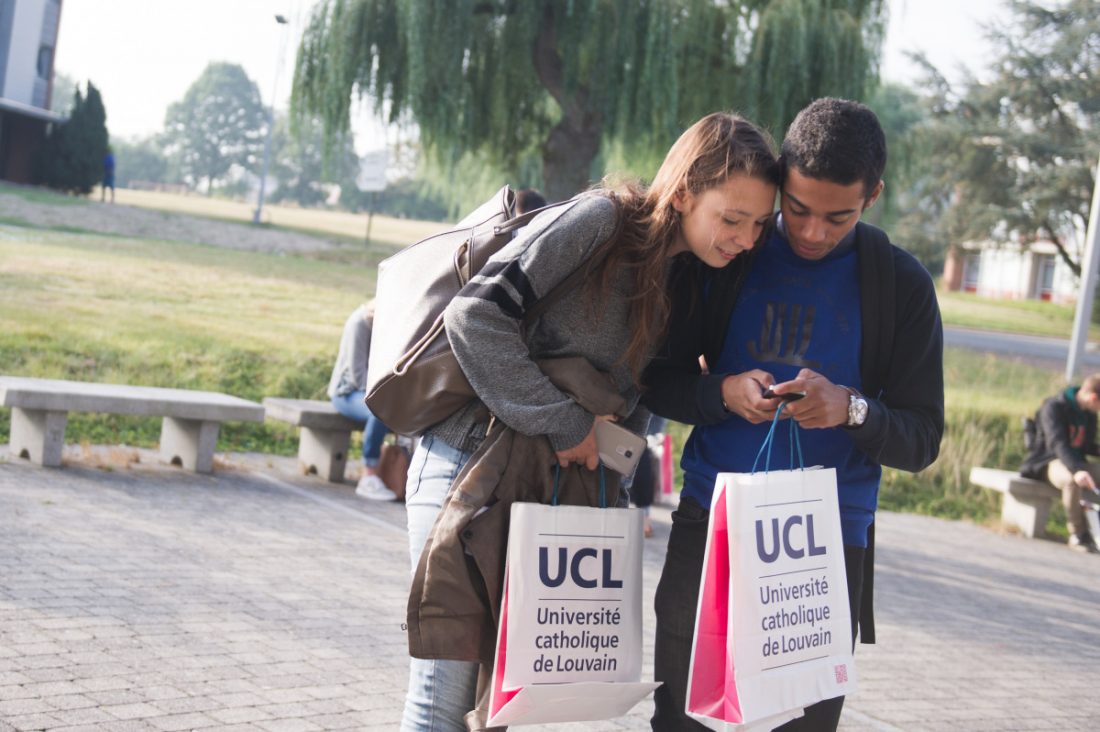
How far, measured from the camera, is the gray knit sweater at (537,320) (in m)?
2.58

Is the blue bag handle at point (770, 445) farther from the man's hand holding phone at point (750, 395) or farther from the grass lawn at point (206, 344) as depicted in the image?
the grass lawn at point (206, 344)

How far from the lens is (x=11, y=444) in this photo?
821 centimetres

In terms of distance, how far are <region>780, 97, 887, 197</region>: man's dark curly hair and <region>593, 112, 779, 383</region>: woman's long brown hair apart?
64 millimetres

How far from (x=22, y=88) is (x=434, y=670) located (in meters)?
36.4

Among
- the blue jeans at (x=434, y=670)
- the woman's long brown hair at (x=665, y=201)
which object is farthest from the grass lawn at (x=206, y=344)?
the woman's long brown hair at (x=665, y=201)

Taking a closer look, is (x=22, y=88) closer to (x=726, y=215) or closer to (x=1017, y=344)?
(x=1017, y=344)

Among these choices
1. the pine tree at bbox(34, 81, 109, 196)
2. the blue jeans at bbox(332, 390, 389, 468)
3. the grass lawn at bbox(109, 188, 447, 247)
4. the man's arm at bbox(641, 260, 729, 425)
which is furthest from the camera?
the grass lawn at bbox(109, 188, 447, 247)

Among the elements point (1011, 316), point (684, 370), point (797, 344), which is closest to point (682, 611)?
point (684, 370)

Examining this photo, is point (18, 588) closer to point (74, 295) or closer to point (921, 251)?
point (74, 295)

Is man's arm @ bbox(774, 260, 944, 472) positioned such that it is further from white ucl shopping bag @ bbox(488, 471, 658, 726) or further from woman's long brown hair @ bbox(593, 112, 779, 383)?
white ucl shopping bag @ bbox(488, 471, 658, 726)

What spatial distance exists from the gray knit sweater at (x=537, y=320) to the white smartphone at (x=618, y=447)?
2.9 inches


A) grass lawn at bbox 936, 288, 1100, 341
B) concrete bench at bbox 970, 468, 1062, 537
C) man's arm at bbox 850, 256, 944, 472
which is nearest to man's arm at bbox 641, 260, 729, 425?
man's arm at bbox 850, 256, 944, 472

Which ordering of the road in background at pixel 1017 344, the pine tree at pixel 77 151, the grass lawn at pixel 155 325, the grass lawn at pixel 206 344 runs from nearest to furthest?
the grass lawn at pixel 155 325 < the grass lawn at pixel 206 344 < the road in background at pixel 1017 344 < the pine tree at pixel 77 151

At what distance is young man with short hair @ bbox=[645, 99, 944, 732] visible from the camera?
2.74 m
